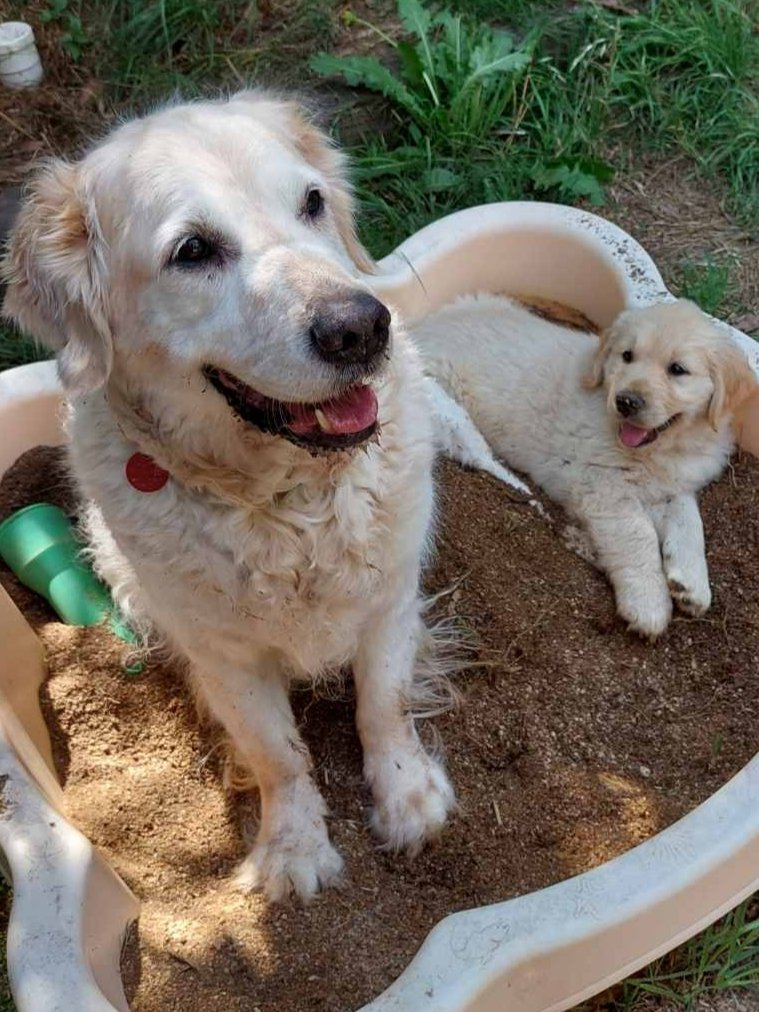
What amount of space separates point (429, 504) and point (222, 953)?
1.04 metres

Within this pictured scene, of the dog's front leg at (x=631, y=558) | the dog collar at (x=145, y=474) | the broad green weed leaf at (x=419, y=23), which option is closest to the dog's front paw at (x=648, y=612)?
the dog's front leg at (x=631, y=558)

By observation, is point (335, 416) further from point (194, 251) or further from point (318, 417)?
point (194, 251)

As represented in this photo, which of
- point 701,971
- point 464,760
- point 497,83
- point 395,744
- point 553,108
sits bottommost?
point 701,971

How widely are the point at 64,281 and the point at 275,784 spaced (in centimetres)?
120

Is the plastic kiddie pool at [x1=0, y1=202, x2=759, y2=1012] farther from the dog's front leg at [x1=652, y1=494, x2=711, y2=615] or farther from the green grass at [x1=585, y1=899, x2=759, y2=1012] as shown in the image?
the dog's front leg at [x1=652, y1=494, x2=711, y2=615]

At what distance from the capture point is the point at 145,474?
A: 2021mm

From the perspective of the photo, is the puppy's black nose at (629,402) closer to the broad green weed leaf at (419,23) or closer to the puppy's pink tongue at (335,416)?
the puppy's pink tongue at (335,416)

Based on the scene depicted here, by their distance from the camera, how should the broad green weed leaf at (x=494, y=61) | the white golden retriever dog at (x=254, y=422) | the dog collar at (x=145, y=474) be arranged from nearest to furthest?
the white golden retriever dog at (x=254, y=422)
the dog collar at (x=145, y=474)
the broad green weed leaf at (x=494, y=61)

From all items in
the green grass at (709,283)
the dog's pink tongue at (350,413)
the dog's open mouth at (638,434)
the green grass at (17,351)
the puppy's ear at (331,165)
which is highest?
the puppy's ear at (331,165)

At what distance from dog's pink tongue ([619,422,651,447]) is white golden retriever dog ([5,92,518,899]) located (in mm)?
901

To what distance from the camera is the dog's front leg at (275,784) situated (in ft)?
7.62

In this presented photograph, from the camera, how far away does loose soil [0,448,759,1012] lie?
224 centimetres

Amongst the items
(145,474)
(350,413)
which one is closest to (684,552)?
(350,413)

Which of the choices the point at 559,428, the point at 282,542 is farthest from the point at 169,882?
the point at 559,428
